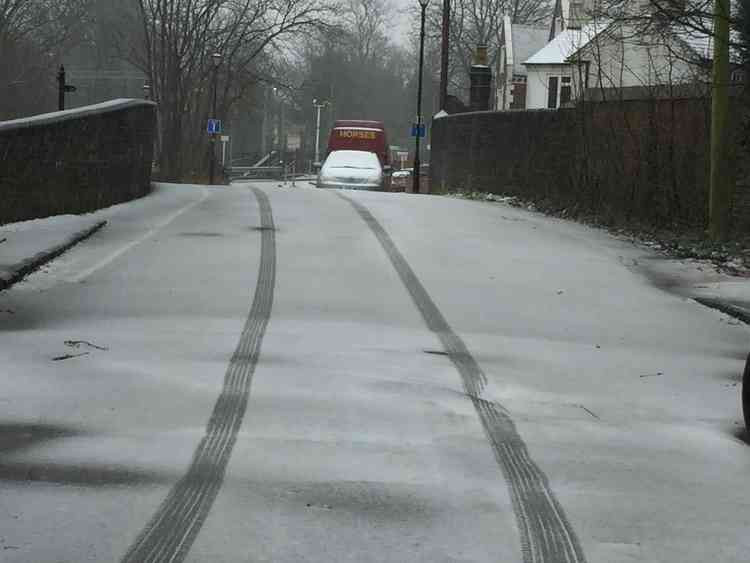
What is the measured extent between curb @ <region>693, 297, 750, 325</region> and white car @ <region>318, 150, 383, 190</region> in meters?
25.7

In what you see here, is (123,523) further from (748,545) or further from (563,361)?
(563,361)

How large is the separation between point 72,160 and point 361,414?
38.9 ft

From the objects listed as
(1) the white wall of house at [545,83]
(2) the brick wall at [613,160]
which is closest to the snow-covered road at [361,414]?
(2) the brick wall at [613,160]

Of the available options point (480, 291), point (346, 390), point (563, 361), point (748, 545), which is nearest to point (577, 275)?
point (480, 291)

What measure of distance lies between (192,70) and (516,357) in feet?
169

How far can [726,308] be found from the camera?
496 inches

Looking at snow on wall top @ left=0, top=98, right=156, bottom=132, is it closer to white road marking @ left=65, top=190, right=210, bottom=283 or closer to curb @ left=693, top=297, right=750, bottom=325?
white road marking @ left=65, top=190, right=210, bottom=283

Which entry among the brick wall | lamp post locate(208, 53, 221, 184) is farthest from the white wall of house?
the brick wall

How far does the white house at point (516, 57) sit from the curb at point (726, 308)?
204ft

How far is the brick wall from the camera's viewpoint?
1969cm

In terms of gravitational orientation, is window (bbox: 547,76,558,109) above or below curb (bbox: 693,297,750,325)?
above

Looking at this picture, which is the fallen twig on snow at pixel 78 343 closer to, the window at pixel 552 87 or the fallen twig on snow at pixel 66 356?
the fallen twig on snow at pixel 66 356

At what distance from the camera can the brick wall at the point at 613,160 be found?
1969cm

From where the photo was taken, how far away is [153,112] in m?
A: 25.8
